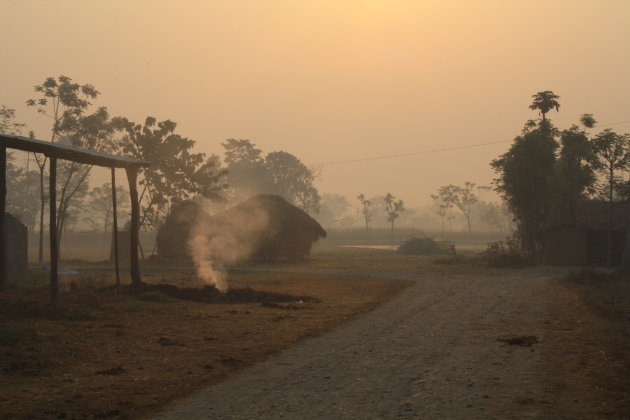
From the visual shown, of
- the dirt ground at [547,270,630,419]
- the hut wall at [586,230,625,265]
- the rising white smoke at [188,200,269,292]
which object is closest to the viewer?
the dirt ground at [547,270,630,419]

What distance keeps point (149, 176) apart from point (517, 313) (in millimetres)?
36727

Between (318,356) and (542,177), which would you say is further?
(542,177)

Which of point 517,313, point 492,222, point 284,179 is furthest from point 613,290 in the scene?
point 492,222

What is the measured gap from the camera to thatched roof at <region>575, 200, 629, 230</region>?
3741cm

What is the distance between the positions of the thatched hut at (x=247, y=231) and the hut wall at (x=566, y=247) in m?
14.6

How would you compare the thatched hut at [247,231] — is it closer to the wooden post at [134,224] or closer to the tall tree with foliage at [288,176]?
the wooden post at [134,224]

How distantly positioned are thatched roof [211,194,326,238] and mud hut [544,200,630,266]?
46.3 ft

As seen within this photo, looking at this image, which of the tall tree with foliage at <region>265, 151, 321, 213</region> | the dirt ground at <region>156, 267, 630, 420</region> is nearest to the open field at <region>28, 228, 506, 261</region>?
the tall tree with foliage at <region>265, 151, 321, 213</region>

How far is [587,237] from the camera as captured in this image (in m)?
38.3

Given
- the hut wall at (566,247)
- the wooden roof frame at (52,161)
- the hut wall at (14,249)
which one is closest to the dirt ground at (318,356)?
the wooden roof frame at (52,161)

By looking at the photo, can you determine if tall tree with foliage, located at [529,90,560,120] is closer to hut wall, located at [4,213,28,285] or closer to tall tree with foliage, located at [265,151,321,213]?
hut wall, located at [4,213,28,285]

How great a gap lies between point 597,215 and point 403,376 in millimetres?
32899

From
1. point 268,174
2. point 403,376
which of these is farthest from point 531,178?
point 268,174

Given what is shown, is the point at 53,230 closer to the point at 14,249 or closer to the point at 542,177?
the point at 14,249
